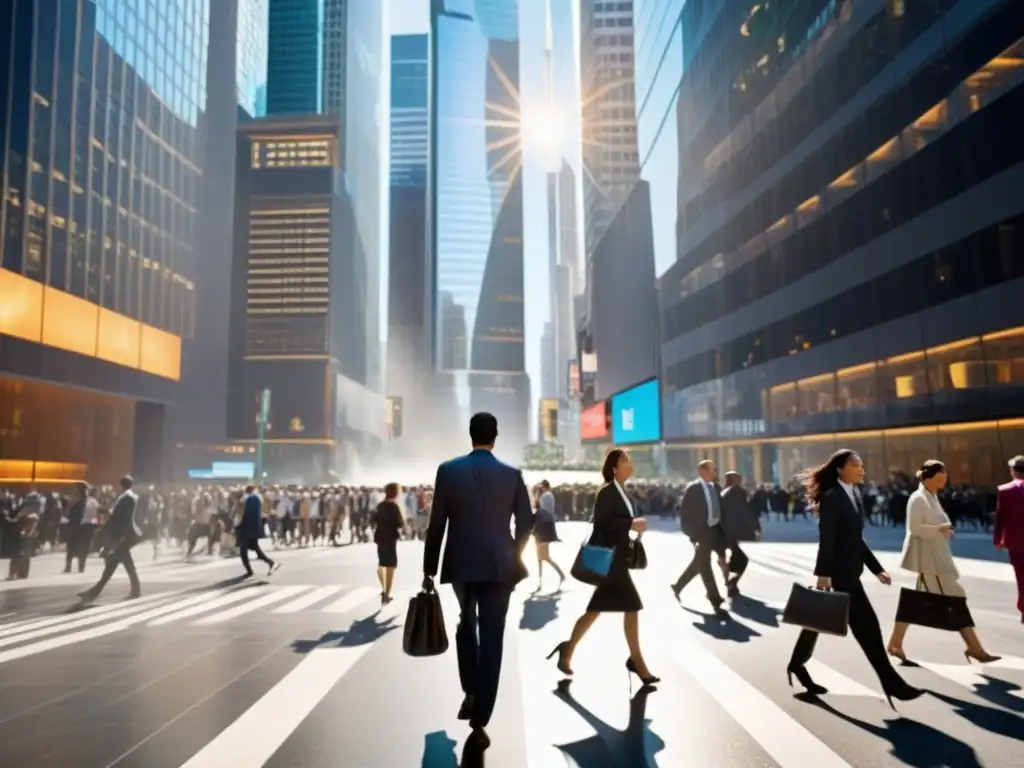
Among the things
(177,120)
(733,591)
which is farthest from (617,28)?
(733,591)

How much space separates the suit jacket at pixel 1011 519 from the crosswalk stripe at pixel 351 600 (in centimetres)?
806

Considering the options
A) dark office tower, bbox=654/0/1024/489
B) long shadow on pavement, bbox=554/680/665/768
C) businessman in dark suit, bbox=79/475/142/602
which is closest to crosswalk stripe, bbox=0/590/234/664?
businessman in dark suit, bbox=79/475/142/602

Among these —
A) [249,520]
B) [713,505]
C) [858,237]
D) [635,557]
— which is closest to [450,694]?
[635,557]

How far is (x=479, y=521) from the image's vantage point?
4.73 m

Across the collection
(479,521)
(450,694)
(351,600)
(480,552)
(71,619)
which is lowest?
(351,600)

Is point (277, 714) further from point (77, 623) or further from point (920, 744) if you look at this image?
point (77, 623)

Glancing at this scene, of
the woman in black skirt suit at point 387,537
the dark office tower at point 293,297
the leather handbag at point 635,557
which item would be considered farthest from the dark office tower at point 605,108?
the leather handbag at point 635,557

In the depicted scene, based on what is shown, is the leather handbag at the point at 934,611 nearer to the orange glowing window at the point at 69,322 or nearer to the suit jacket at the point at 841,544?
the suit jacket at the point at 841,544

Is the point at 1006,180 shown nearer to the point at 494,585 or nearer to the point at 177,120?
the point at 494,585

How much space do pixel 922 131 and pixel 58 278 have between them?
38823mm

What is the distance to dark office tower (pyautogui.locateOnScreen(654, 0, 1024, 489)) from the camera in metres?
27.8

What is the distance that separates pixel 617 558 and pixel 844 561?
174 cm

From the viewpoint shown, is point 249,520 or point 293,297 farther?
point 293,297

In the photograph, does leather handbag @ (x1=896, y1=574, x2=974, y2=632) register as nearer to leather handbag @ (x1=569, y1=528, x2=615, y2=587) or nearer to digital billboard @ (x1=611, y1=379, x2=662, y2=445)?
leather handbag @ (x1=569, y1=528, x2=615, y2=587)
